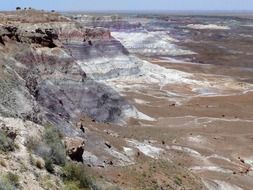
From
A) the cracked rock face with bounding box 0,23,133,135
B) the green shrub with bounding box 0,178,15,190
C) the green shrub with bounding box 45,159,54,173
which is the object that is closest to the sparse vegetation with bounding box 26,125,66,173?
the green shrub with bounding box 45,159,54,173

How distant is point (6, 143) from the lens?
1432 centimetres

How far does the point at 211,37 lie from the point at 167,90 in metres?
88.2

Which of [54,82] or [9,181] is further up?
[9,181]

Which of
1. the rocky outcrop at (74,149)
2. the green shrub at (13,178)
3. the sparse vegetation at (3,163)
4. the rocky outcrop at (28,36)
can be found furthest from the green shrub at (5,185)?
the rocky outcrop at (28,36)

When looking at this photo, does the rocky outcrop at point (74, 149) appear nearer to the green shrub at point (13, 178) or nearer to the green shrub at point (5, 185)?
the green shrub at point (13, 178)

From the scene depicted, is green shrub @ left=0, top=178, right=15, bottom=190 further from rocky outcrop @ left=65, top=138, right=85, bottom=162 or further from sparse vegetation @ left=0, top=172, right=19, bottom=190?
rocky outcrop @ left=65, top=138, right=85, bottom=162

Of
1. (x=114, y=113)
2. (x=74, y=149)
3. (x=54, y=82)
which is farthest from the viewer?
(x=114, y=113)

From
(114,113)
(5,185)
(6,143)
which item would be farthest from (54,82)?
(5,185)

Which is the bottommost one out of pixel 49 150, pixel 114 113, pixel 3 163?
pixel 114 113

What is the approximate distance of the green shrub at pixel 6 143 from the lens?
46.5 feet

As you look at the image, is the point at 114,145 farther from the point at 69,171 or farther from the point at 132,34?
the point at 132,34

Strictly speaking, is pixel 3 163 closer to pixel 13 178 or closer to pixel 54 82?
pixel 13 178

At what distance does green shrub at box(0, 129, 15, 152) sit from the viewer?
14.2 metres

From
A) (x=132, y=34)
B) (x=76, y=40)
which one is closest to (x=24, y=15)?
(x=76, y=40)
